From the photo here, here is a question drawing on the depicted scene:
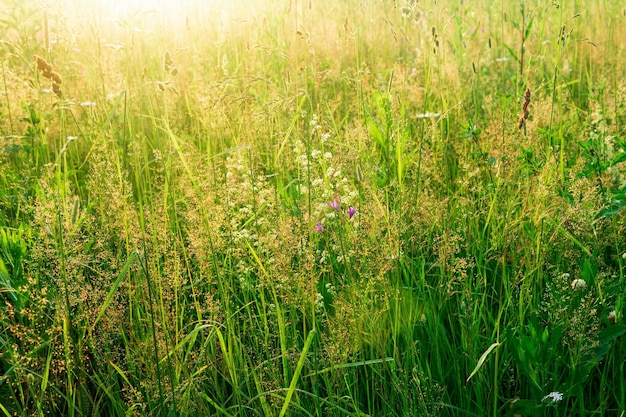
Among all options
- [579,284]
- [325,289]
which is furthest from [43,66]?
[579,284]

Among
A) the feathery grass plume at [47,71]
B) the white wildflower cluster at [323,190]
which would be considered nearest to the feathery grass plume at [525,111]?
the white wildflower cluster at [323,190]

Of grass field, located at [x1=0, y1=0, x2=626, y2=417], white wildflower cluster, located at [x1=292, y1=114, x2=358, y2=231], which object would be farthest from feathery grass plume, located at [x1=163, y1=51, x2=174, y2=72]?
white wildflower cluster, located at [x1=292, y1=114, x2=358, y2=231]

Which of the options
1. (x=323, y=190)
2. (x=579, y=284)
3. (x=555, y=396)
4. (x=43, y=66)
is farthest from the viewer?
(x=323, y=190)

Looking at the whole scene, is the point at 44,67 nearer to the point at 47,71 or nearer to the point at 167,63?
the point at 47,71

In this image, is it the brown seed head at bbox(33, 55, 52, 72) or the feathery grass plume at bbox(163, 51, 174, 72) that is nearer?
the brown seed head at bbox(33, 55, 52, 72)

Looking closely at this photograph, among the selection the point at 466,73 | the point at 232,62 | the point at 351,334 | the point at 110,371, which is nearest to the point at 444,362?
the point at 351,334

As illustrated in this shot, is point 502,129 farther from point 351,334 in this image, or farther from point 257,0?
point 257,0

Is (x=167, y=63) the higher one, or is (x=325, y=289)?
(x=167, y=63)

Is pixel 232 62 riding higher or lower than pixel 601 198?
higher

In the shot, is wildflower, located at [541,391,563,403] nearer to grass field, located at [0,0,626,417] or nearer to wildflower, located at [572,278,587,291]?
grass field, located at [0,0,626,417]

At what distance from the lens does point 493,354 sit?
1.50 meters

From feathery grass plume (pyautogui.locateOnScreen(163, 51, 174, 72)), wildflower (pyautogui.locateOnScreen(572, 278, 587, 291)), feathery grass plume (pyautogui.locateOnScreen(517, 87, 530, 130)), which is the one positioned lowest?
wildflower (pyautogui.locateOnScreen(572, 278, 587, 291))

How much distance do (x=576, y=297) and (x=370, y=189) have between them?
572 mm

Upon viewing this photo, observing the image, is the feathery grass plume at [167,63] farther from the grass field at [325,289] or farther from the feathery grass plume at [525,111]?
the feathery grass plume at [525,111]
